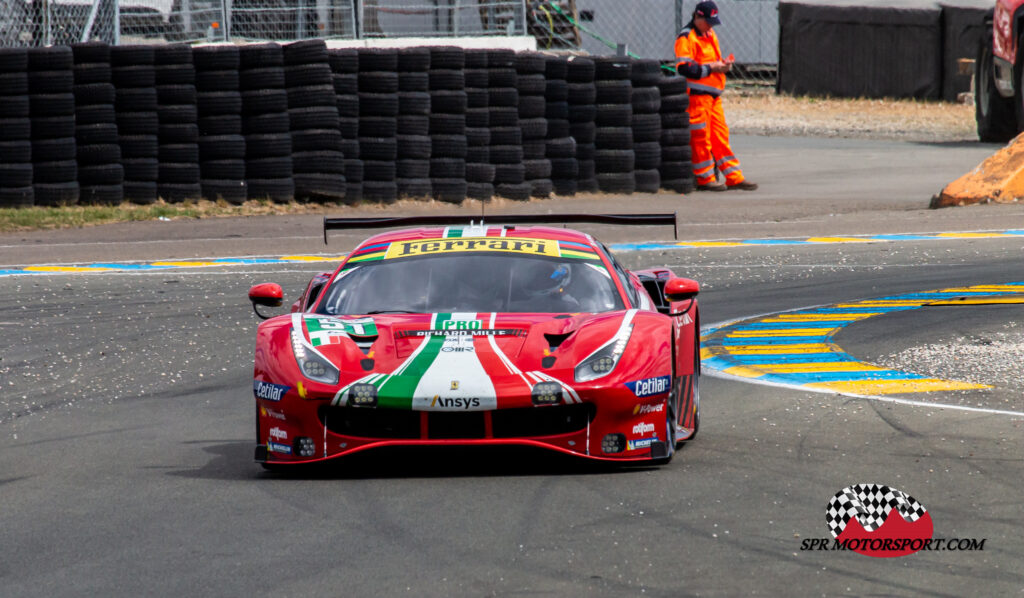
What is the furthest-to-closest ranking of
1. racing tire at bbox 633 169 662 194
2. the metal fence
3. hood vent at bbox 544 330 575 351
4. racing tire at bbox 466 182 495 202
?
the metal fence
racing tire at bbox 633 169 662 194
racing tire at bbox 466 182 495 202
hood vent at bbox 544 330 575 351

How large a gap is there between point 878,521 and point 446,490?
1618 mm

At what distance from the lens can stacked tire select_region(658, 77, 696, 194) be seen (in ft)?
61.9

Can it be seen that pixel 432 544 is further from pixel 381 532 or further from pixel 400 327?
pixel 400 327

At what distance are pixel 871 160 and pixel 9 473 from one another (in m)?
19.1

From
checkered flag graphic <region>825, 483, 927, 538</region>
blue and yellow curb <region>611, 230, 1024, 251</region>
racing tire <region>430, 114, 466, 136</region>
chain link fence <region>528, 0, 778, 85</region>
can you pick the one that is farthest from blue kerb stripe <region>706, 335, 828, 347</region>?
chain link fence <region>528, 0, 778, 85</region>

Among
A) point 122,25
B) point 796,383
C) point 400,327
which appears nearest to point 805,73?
point 122,25

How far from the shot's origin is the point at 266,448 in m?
6.23

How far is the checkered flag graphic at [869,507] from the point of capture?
5332mm

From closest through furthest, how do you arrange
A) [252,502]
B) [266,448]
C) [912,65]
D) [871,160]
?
[252,502]
[266,448]
[871,160]
[912,65]

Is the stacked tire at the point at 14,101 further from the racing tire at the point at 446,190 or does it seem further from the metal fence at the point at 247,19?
the racing tire at the point at 446,190

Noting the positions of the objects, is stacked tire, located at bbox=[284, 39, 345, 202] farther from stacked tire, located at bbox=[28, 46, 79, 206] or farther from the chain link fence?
the chain link fence

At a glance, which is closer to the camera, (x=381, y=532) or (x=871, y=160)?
(x=381, y=532)

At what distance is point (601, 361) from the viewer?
6117 millimetres

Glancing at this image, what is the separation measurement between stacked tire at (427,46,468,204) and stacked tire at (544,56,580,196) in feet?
3.80
